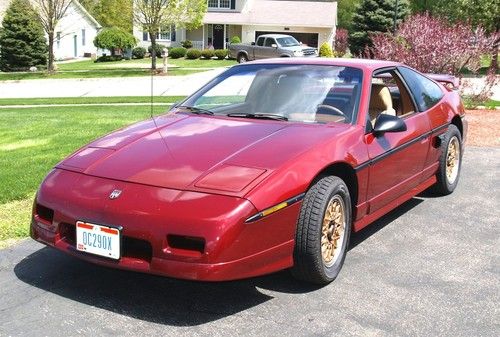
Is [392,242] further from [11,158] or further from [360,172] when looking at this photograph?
[11,158]

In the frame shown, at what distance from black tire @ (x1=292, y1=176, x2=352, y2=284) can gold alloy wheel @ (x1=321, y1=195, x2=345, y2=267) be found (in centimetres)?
1

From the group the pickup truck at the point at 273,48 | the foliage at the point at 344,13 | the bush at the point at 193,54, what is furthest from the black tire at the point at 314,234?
the foliage at the point at 344,13

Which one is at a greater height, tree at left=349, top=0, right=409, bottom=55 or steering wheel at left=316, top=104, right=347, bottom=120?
tree at left=349, top=0, right=409, bottom=55

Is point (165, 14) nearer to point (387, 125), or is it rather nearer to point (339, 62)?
point (339, 62)

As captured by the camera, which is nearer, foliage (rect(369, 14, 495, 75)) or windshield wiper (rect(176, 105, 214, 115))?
windshield wiper (rect(176, 105, 214, 115))

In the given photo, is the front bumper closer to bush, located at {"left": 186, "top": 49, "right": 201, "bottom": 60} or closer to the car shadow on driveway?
the car shadow on driveway

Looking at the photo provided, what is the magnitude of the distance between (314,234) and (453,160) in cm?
315

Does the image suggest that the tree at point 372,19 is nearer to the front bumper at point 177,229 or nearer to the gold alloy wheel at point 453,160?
the gold alloy wheel at point 453,160

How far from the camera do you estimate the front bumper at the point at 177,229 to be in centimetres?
314

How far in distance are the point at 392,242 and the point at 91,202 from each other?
2427 millimetres

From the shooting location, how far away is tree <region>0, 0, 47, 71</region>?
37.2 m

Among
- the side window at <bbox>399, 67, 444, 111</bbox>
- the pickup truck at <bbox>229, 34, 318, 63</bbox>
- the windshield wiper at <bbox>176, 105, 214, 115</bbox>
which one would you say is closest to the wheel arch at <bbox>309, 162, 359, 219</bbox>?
the windshield wiper at <bbox>176, 105, 214, 115</bbox>

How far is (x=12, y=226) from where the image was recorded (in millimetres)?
4906

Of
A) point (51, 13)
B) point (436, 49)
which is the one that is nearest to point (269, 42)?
point (51, 13)
